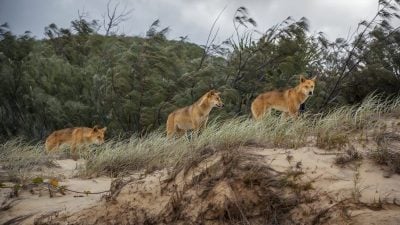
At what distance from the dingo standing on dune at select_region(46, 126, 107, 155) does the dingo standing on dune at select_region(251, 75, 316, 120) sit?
4287 mm

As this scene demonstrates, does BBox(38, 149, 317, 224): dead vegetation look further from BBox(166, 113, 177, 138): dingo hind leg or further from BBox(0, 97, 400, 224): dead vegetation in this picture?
BBox(166, 113, 177, 138): dingo hind leg

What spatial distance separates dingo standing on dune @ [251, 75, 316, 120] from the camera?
512 inches

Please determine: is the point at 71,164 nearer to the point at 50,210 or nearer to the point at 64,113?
the point at 50,210

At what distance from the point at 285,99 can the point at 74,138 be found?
18.4 ft

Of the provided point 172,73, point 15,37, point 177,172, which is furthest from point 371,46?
point 15,37

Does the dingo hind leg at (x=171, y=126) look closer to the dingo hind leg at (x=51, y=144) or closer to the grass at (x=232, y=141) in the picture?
the dingo hind leg at (x=51, y=144)

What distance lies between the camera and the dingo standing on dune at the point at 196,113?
42.2 ft

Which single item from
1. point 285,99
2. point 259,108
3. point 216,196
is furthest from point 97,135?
point 216,196

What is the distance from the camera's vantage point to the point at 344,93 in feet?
53.3

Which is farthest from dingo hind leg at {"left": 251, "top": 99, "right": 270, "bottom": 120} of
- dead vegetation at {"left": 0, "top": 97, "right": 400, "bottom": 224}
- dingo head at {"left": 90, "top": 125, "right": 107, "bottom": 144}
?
dead vegetation at {"left": 0, "top": 97, "right": 400, "bottom": 224}

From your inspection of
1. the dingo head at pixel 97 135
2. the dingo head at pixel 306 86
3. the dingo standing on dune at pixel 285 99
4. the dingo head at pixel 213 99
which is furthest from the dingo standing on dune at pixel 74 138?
the dingo head at pixel 306 86

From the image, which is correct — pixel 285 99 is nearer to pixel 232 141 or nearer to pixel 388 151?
pixel 232 141

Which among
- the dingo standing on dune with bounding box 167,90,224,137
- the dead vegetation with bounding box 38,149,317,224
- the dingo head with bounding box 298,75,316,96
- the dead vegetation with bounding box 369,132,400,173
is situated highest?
the dingo head with bounding box 298,75,316,96

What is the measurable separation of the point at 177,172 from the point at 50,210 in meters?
1.89
